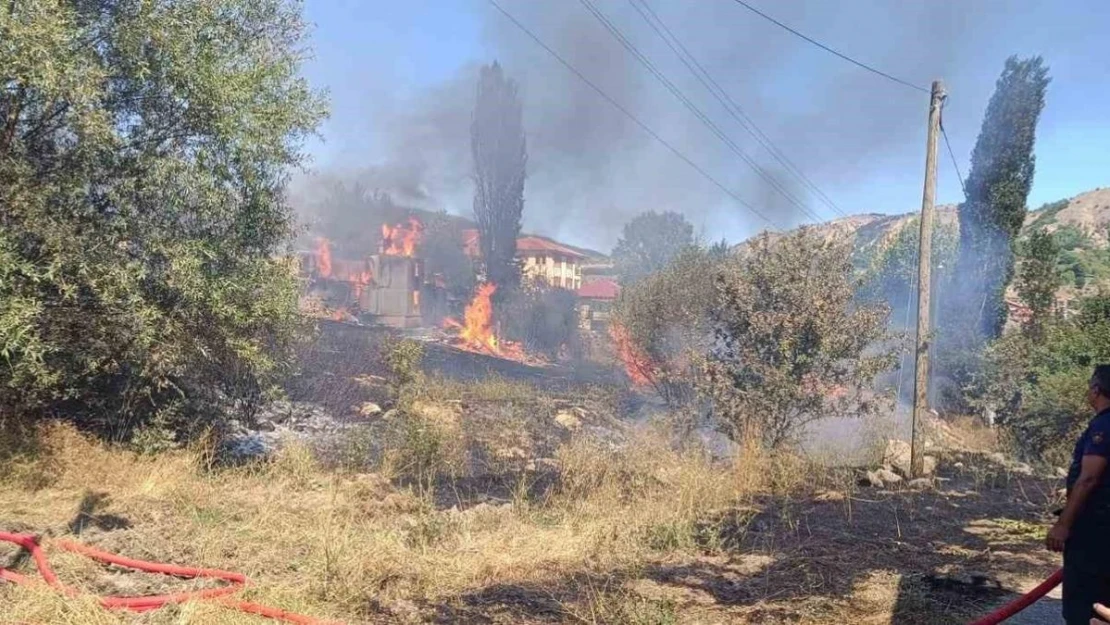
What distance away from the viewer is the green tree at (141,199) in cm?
712

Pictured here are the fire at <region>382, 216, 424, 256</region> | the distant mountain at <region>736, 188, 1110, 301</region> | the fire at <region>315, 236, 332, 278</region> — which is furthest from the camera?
the fire at <region>382, 216, 424, 256</region>

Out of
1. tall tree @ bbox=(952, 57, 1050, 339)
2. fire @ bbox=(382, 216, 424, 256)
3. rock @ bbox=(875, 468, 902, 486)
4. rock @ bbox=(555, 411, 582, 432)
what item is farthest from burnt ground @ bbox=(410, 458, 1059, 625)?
fire @ bbox=(382, 216, 424, 256)

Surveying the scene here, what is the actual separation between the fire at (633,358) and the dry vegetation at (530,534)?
292 inches

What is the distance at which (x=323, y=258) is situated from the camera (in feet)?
140

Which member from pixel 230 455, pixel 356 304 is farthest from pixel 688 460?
pixel 356 304

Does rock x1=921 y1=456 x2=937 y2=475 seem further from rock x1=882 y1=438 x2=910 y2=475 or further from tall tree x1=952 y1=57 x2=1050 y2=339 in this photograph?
tall tree x1=952 y1=57 x2=1050 y2=339

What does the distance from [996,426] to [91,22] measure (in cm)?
1916

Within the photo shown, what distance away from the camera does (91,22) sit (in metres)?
7.66

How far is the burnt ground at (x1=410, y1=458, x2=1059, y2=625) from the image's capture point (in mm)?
5047

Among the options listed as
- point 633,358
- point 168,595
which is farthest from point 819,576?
point 633,358

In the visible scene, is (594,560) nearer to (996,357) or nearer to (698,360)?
(698,360)

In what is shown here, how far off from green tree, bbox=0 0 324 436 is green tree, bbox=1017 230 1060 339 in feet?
64.6

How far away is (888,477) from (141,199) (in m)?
10.4

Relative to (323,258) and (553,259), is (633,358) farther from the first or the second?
(553,259)
